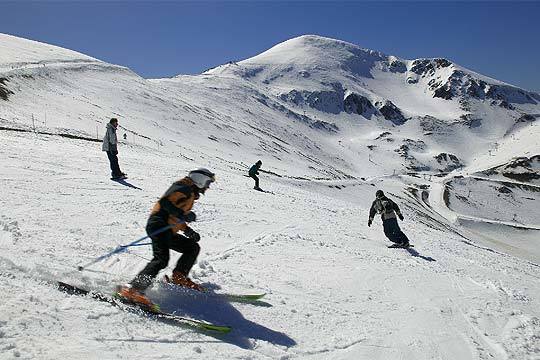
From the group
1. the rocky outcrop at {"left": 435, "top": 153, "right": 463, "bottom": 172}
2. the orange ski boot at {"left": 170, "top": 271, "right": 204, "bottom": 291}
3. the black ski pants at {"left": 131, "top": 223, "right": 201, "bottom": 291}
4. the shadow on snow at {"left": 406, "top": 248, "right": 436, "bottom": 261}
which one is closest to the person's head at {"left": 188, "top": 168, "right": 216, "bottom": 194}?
the black ski pants at {"left": 131, "top": 223, "right": 201, "bottom": 291}

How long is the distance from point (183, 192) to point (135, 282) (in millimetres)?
1519

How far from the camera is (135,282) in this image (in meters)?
6.23

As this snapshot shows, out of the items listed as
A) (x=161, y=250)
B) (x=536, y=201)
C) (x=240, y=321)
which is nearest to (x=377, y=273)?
(x=240, y=321)

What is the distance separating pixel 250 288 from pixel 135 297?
2358 millimetres

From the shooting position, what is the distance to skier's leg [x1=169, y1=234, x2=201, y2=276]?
672 cm

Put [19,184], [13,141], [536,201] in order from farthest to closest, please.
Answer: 1. [536,201]
2. [13,141]
3. [19,184]

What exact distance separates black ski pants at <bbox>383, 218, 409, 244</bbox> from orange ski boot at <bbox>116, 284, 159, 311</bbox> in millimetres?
10435

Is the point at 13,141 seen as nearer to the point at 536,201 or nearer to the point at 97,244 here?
the point at 97,244

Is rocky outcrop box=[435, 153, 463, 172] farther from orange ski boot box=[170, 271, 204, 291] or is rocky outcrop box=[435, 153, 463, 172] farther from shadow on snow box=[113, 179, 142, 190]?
orange ski boot box=[170, 271, 204, 291]

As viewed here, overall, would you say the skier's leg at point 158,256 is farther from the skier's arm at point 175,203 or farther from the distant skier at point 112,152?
the distant skier at point 112,152

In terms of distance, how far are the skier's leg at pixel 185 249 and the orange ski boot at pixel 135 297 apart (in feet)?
2.89

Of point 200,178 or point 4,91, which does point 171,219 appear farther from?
point 4,91

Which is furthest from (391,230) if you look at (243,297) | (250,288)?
(243,297)

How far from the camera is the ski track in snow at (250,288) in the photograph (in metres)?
5.24
